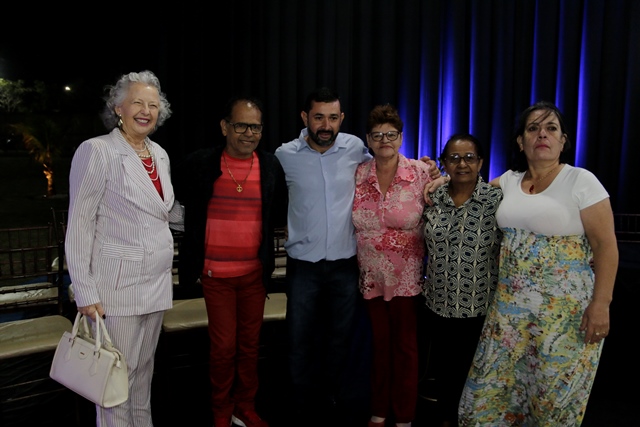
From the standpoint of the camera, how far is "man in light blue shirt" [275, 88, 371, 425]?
6.76ft

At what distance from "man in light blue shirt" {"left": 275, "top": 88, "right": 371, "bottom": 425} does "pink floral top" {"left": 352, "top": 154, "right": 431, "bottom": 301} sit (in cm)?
10

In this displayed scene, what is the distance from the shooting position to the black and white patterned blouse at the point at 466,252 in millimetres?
1798

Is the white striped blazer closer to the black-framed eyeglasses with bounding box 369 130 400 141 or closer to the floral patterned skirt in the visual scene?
the black-framed eyeglasses with bounding box 369 130 400 141

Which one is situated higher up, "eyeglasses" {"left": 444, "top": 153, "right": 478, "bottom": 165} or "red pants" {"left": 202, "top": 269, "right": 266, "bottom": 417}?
"eyeglasses" {"left": 444, "top": 153, "right": 478, "bottom": 165}

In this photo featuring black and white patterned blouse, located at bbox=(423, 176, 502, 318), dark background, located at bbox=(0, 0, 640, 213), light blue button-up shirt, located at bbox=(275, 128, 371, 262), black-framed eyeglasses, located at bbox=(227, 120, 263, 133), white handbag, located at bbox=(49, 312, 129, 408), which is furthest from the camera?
dark background, located at bbox=(0, 0, 640, 213)

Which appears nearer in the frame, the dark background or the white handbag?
the white handbag

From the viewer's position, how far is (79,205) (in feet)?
5.18

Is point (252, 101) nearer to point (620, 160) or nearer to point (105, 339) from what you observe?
point (105, 339)

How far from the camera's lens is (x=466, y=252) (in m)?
1.80

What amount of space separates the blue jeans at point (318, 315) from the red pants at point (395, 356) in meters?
0.13

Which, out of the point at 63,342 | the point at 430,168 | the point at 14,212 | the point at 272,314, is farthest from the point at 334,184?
the point at 14,212

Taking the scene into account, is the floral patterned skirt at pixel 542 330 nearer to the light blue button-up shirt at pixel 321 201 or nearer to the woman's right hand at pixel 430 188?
the woman's right hand at pixel 430 188

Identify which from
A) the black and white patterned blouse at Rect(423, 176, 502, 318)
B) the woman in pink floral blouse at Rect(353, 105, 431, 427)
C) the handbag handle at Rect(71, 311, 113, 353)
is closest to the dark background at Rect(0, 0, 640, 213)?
the woman in pink floral blouse at Rect(353, 105, 431, 427)

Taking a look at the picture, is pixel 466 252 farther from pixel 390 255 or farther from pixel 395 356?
pixel 395 356
